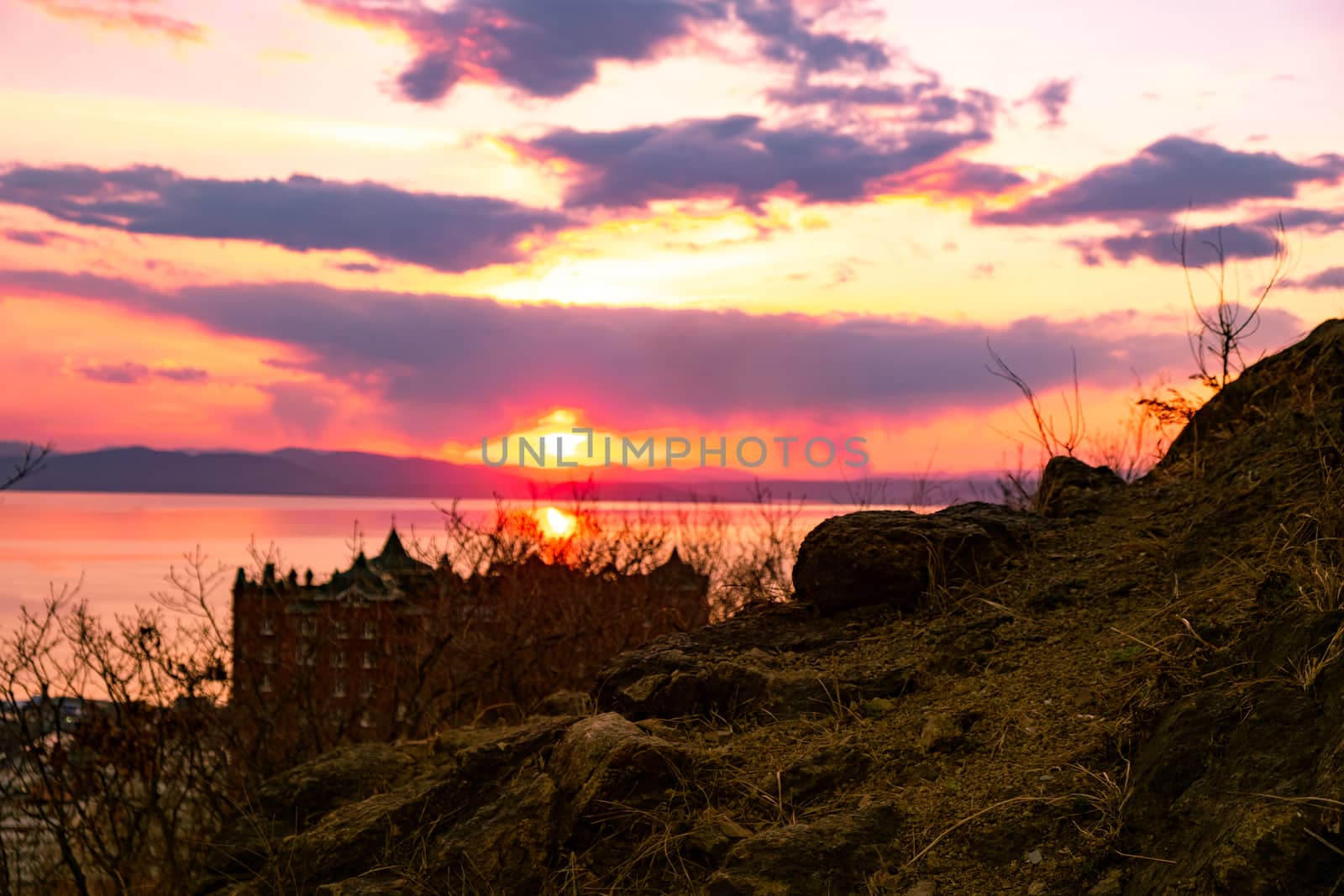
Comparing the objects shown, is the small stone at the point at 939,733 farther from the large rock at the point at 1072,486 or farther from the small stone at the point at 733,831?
the large rock at the point at 1072,486

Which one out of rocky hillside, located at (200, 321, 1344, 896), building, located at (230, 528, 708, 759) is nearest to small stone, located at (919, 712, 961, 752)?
rocky hillside, located at (200, 321, 1344, 896)

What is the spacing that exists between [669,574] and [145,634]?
13629 mm

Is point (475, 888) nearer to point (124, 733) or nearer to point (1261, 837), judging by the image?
point (1261, 837)

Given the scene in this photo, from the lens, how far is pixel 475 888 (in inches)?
178

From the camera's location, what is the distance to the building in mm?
16984

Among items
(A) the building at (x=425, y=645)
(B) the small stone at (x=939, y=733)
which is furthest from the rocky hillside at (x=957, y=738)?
(A) the building at (x=425, y=645)

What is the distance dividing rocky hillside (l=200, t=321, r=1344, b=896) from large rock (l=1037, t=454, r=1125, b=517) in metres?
0.08

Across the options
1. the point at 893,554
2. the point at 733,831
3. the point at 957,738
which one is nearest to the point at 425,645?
the point at 893,554

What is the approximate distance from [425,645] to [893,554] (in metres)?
13.9

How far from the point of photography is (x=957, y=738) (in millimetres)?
4477

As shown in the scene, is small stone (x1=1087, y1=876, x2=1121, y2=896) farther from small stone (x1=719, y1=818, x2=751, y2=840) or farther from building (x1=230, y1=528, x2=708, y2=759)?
building (x1=230, y1=528, x2=708, y2=759)

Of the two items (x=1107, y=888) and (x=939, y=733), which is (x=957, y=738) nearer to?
(x=939, y=733)

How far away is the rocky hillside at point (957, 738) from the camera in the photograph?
3.43m

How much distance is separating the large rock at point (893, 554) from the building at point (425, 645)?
9.73 meters
